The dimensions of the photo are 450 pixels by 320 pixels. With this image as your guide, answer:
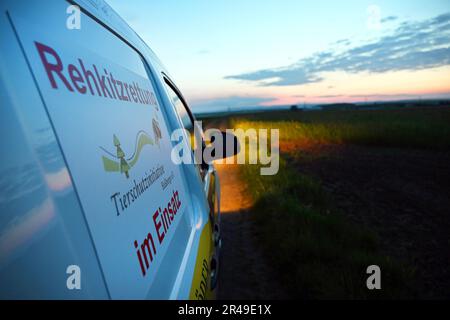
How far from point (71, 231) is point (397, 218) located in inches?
216

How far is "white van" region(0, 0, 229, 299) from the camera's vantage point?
59 cm

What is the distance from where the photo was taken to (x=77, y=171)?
74cm

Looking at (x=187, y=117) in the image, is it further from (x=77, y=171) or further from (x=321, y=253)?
(x=77, y=171)

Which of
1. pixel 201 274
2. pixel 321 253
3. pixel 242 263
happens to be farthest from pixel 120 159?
pixel 242 263

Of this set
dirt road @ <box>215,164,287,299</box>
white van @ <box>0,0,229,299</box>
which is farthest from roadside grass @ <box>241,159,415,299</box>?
white van @ <box>0,0,229,299</box>

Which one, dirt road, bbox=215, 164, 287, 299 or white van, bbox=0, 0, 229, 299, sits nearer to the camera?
white van, bbox=0, 0, 229, 299

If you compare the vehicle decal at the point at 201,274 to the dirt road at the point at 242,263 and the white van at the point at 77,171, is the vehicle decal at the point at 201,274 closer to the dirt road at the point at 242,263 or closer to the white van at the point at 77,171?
the white van at the point at 77,171

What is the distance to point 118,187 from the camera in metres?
0.92

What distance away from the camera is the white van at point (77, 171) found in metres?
0.59

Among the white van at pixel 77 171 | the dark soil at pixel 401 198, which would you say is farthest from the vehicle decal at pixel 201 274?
the dark soil at pixel 401 198

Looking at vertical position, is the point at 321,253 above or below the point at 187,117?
below

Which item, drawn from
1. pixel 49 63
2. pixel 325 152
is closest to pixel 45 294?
pixel 49 63

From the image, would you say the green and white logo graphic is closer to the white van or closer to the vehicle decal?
the white van
